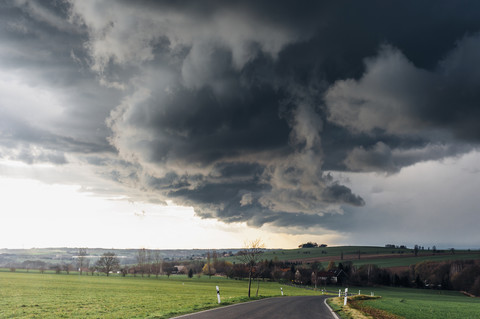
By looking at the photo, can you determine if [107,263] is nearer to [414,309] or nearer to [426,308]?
[426,308]

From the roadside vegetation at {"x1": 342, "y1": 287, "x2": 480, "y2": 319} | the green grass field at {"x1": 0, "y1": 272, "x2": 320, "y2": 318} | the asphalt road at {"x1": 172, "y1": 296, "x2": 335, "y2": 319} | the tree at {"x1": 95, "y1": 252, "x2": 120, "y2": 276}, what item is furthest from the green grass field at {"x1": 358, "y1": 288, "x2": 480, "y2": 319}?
the tree at {"x1": 95, "y1": 252, "x2": 120, "y2": 276}

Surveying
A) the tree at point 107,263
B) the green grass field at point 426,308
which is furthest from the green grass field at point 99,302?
the tree at point 107,263

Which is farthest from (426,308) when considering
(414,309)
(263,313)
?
(263,313)

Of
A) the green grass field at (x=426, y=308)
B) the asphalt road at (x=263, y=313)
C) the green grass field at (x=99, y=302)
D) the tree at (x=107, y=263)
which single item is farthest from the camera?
the tree at (x=107, y=263)

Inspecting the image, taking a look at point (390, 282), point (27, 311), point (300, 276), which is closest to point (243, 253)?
A: point (27, 311)

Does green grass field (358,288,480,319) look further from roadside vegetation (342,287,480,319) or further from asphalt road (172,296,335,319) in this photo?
asphalt road (172,296,335,319)

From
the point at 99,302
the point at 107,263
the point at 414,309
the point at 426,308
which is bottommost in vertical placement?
the point at 107,263

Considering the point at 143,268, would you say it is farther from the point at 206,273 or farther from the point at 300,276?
the point at 300,276

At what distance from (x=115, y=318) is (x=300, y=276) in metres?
126

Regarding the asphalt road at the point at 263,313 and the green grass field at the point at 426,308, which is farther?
the green grass field at the point at 426,308

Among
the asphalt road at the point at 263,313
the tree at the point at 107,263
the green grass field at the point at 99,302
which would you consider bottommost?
the tree at the point at 107,263

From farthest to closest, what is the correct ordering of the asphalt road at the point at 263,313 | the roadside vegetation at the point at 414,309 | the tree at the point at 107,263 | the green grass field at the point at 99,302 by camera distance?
the tree at the point at 107,263 → the roadside vegetation at the point at 414,309 → the green grass field at the point at 99,302 → the asphalt road at the point at 263,313

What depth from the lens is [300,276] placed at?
452ft

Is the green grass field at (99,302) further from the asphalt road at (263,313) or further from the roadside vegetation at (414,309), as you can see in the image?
the roadside vegetation at (414,309)
